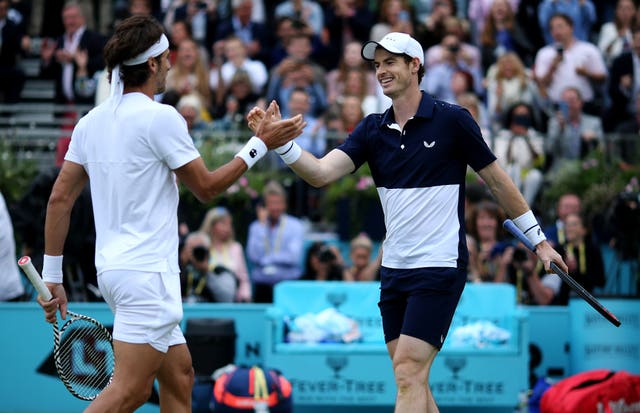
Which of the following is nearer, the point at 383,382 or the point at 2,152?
the point at 383,382

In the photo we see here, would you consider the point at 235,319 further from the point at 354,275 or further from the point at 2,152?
the point at 2,152

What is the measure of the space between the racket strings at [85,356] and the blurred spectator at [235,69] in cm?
830

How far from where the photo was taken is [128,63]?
18.7 ft

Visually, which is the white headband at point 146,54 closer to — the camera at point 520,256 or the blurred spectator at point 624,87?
the camera at point 520,256

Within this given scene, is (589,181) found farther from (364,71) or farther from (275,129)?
(275,129)

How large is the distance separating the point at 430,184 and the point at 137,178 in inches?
63.0

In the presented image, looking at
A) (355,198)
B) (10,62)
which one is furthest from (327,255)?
(10,62)

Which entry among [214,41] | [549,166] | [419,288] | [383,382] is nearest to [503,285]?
[383,382]

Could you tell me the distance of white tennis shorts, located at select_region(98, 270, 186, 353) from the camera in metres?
5.56

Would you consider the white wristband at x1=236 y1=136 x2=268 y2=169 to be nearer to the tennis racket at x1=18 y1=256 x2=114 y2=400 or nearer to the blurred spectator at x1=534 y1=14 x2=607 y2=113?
the tennis racket at x1=18 y1=256 x2=114 y2=400

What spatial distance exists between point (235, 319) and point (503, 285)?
218 centimetres

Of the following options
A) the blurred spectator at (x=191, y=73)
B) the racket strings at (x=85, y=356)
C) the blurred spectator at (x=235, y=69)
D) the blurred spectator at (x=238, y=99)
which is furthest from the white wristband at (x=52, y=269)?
the blurred spectator at (x=235, y=69)

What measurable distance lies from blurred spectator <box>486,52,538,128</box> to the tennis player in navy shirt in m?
7.13

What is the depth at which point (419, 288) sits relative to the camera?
249 inches
